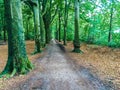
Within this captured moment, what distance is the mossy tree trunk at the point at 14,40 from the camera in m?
9.91

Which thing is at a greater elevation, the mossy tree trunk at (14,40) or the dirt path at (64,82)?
the mossy tree trunk at (14,40)

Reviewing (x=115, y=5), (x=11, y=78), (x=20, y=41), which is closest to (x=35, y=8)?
(x=115, y=5)

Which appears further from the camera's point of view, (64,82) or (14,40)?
(14,40)

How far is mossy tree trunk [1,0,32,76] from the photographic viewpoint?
991 centimetres

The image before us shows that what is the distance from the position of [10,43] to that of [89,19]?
69.0 feet

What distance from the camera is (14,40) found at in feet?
33.0

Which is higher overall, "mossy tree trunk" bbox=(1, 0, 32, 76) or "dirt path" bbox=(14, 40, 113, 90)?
"mossy tree trunk" bbox=(1, 0, 32, 76)

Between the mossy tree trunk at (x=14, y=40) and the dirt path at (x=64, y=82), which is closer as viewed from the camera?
the dirt path at (x=64, y=82)

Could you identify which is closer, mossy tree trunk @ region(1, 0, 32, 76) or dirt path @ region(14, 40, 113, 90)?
dirt path @ region(14, 40, 113, 90)

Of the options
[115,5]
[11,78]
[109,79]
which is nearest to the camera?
[109,79]

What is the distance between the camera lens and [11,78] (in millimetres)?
9086

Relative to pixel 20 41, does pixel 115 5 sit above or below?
above

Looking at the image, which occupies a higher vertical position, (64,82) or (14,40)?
(14,40)

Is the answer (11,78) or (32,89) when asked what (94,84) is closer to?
(32,89)
